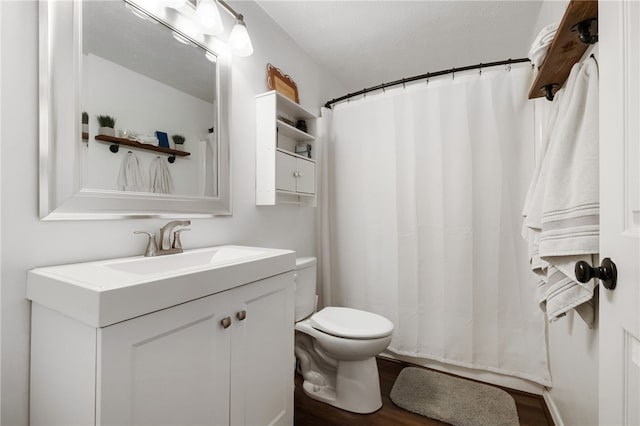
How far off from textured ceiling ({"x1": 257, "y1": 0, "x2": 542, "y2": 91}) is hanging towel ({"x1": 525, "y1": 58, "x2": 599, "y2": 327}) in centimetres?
106

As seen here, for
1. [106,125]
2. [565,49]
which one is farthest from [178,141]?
[565,49]

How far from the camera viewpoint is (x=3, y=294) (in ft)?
2.73

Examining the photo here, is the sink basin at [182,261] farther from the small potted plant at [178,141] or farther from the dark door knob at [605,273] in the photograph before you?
the dark door knob at [605,273]

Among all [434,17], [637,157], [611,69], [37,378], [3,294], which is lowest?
[37,378]

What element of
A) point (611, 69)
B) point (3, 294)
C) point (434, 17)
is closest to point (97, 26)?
point (3, 294)

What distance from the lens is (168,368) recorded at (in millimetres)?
816

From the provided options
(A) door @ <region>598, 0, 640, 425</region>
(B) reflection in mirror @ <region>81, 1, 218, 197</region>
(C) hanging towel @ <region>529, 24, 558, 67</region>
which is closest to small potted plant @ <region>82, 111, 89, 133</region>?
(B) reflection in mirror @ <region>81, 1, 218, 197</region>

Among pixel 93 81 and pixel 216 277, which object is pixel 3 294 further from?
pixel 93 81

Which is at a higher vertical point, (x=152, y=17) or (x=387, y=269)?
(x=152, y=17)

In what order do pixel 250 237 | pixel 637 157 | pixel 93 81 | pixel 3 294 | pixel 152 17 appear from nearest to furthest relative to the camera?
pixel 637 157 → pixel 3 294 → pixel 93 81 → pixel 152 17 → pixel 250 237

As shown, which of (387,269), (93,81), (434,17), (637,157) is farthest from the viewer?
(387,269)

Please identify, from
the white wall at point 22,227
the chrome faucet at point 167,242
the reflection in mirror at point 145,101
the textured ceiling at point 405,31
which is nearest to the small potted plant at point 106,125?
the reflection in mirror at point 145,101

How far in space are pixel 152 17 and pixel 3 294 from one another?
1.16 m

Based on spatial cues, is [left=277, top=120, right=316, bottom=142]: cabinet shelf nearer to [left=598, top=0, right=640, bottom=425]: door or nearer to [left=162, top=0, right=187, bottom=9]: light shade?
[left=162, top=0, right=187, bottom=9]: light shade
